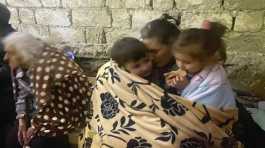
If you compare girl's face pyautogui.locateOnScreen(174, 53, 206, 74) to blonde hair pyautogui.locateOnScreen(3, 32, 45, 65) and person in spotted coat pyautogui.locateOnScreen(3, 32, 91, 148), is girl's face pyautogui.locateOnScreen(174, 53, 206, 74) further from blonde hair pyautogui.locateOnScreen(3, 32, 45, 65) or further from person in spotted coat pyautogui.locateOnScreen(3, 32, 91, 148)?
blonde hair pyautogui.locateOnScreen(3, 32, 45, 65)

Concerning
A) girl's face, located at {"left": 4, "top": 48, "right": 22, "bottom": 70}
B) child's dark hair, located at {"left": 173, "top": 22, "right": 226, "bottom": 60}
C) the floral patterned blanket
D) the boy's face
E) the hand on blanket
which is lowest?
the floral patterned blanket

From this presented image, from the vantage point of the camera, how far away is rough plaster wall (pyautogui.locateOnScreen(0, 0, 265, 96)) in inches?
126

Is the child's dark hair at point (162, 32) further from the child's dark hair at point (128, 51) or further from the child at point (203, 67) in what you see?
the child at point (203, 67)

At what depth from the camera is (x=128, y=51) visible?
7.47 ft

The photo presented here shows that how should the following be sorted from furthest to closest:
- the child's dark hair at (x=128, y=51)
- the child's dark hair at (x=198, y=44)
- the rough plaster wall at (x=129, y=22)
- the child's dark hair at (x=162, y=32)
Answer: the rough plaster wall at (x=129, y=22) → the child's dark hair at (x=162, y=32) → the child's dark hair at (x=128, y=51) → the child's dark hair at (x=198, y=44)

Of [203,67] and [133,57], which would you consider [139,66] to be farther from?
[203,67]

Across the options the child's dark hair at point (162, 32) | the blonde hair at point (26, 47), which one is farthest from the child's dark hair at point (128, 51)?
the blonde hair at point (26, 47)

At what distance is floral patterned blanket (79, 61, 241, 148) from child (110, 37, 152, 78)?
50mm

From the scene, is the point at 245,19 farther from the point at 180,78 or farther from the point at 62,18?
the point at 62,18

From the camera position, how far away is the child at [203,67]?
212 cm

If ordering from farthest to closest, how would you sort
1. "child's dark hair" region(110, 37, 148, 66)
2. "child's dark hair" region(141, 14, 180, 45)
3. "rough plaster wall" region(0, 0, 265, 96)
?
"rough plaster wall" region(0, 0, 265, 96), "child's dark hair" region(141, 14, 180, 45), "child's dark hair" region(110, 37, 148, 66)

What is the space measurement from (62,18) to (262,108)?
1.78 meters

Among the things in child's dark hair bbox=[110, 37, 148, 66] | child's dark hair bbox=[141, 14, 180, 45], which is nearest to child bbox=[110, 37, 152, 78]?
child's dark hair bbox=[110, 37, 148, 66]

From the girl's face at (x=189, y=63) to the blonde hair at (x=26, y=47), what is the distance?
28.8 inches
